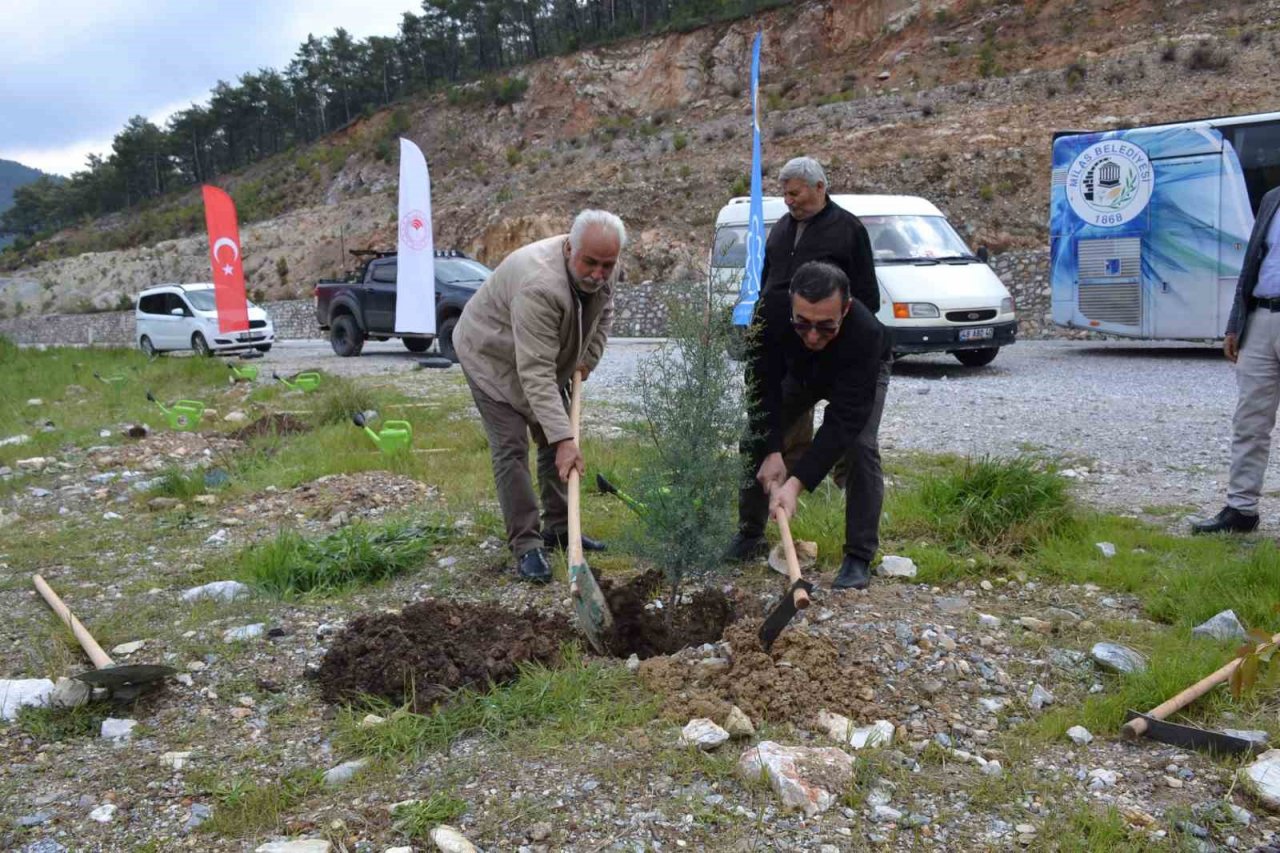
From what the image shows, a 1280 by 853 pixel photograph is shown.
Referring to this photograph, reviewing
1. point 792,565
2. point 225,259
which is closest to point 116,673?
point 792,565

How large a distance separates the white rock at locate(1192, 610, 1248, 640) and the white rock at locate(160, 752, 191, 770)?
3.41 metres

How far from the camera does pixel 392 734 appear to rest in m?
2.96

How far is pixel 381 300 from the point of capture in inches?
677

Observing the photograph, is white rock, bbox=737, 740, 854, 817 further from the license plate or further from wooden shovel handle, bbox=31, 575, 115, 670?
the license plate

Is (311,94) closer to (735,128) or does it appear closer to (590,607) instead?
(735,128)

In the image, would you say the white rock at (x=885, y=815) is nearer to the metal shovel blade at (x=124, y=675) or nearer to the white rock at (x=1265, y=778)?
the white rock at (x=1265, y=778)

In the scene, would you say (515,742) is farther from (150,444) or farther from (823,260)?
(150,444)

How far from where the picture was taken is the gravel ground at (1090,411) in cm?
587

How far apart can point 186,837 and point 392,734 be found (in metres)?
0.62

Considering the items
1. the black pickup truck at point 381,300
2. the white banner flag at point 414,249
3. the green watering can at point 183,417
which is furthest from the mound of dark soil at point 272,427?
the black pickup truck at point 381,300

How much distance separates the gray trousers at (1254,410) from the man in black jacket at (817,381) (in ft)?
6.12

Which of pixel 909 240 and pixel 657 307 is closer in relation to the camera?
pixel 909 240

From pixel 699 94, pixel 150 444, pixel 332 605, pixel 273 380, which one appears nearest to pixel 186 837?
pixel 332 605

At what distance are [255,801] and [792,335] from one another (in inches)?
99.9
